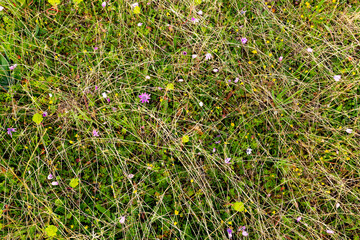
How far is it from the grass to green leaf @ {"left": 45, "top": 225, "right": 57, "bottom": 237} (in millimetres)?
87

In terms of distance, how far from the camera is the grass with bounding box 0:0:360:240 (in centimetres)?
214

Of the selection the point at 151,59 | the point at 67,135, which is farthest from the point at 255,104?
the point at 67,135

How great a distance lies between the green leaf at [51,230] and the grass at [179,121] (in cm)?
9

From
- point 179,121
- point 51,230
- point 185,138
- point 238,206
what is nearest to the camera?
point 51,230

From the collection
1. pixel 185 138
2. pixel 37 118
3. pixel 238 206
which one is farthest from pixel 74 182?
pixel 238 206

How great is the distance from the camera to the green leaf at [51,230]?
6.40 feet

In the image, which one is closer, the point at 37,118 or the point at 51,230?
the point at 51,230

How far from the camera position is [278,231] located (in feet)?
6.99

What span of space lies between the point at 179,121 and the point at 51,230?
4.69ft

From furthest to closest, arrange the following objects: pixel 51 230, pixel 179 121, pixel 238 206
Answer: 1. pixel 179 121
2. pixel 238 206
3. pixel 51 230

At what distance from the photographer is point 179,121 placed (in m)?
2.42

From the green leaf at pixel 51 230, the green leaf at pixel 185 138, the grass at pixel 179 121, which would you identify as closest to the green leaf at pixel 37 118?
the grass at pixel 179 121

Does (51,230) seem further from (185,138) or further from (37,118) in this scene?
(185,138)

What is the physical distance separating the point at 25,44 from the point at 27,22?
27 centimetres
